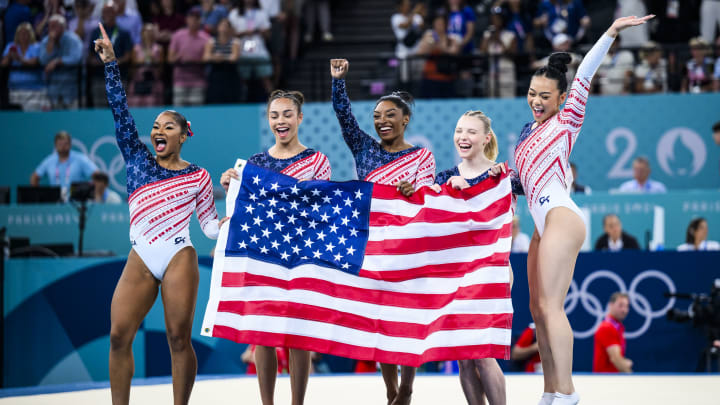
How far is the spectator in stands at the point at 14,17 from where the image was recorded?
1216 centimetres

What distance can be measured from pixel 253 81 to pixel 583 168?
4305mm

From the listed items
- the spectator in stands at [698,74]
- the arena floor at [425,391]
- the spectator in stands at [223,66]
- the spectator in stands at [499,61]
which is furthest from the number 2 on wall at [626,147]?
the spectator in stands at [223,66]

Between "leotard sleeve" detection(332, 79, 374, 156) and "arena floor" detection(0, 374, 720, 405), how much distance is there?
1855mm

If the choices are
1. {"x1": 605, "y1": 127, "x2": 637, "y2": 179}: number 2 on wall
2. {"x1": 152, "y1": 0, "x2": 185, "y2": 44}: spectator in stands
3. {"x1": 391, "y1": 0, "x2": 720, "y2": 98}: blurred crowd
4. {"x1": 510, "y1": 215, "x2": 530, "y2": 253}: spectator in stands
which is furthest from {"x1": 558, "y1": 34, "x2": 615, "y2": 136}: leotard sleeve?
{"x1": 152, "y1": 0, "x2": 185, "y2": 44}: spectator in stands

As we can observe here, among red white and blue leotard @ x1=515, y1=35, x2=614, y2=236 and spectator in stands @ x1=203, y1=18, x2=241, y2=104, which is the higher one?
spectator in stands @ x1=203, y1=18, x2=241, y2=104

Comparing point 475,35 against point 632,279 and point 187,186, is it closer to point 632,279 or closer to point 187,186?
point 632,279

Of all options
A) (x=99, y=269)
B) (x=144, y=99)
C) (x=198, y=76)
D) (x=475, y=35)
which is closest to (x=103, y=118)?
(x=144, y=99)

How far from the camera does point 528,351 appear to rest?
866cm

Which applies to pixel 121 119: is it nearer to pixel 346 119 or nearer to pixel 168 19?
pixel 346 119

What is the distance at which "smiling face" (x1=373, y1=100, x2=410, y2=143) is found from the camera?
5.62 meters

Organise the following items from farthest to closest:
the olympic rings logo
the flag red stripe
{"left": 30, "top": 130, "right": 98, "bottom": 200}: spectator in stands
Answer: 1. {"left": 30, "top": 130, "right": 98, "bottom": 200}: spectator in stands
2. the olympic rings logo
3. the flag red stripe

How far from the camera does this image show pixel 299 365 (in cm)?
525

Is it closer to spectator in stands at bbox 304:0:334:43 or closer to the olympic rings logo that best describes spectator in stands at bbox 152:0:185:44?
spectator in stands at bbox 304:0:334:43

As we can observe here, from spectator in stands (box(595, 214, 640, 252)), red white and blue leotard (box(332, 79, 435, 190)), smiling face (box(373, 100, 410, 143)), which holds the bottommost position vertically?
spectator in stands (box(595, 214, 640, 252))
